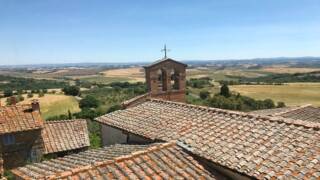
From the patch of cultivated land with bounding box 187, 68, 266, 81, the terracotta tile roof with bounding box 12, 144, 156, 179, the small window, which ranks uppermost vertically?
the terracotta tile roof with bounding box 12, 144, 156, 179

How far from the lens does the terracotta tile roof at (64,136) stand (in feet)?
68.8

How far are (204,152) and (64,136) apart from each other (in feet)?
54.3

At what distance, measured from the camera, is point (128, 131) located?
9875 millimetres

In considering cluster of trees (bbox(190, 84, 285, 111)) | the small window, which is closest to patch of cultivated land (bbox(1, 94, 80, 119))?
cluster of trees (bbox(190, 84, 285, 111))

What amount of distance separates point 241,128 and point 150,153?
92.6 inches

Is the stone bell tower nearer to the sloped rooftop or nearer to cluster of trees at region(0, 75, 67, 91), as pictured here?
the sloped rooftop

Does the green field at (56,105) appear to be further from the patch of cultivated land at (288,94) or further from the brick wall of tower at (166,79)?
the brick wall of tower at (166,79)

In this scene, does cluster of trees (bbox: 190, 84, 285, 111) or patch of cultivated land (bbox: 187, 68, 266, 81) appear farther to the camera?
patch of cultivated land (bbox: 187, 68, 266, 81)

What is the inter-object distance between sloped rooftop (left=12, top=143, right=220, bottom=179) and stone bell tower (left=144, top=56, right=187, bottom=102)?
6.35 m

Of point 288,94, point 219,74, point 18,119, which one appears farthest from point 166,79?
point 219,74

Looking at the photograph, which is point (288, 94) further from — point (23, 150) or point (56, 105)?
point (23, 150)

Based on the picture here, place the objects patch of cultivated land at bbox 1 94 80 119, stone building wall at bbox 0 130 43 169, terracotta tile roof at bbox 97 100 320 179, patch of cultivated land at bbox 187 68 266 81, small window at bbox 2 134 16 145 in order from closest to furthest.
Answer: terracotta tile roof at bbox 97 100 320 179, small window at bbox 2 134 16 145, stone building wall at bbox 0 130 43 169, patch of cultivated land at bbox 1 94 80 119, patch of cultivated land at bbox 187 68 266 81

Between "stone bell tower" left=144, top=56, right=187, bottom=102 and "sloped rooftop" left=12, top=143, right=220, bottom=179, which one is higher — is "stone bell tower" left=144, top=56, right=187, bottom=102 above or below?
above

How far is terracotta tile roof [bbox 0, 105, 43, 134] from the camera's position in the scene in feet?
68.5
